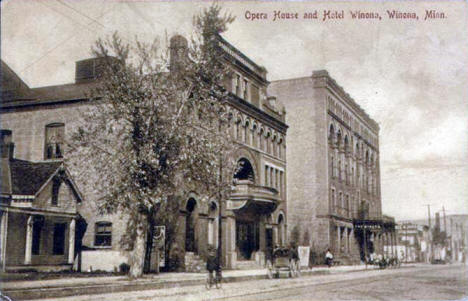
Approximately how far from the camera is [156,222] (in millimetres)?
27031

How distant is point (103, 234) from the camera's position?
27.9 m

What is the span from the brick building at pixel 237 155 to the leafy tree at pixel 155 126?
1081 mm

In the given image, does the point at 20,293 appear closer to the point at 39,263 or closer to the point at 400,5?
the point at 39,263

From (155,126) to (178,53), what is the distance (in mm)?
4039

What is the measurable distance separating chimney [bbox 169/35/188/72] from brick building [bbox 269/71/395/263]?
27256mm

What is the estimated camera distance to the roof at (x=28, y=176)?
2328 centimetres

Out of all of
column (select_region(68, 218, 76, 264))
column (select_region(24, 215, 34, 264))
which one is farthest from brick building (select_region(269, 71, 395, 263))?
column (select_region(24, 215, 34, 264))

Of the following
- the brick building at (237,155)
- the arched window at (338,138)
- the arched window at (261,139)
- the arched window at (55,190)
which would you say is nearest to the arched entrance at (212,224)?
the brick building at (237,155)

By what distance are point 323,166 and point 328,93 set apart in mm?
6826

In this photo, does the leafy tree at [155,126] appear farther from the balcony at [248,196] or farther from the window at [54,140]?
the balcony at [248,196]

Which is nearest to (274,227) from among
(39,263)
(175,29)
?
(39,263)

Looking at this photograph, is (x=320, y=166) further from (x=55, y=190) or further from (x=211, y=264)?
(x=211, y=264)

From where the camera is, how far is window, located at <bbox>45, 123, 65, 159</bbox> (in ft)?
93.2

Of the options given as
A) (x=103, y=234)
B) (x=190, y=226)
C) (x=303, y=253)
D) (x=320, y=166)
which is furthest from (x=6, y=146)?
(x=320, y=166)
